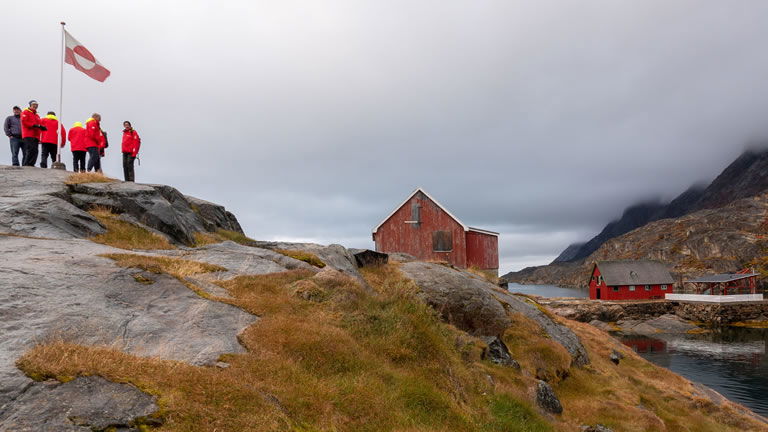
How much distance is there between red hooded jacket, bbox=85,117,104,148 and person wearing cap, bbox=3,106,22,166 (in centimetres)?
312

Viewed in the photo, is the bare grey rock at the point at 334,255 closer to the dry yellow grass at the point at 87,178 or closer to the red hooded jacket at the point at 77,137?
the dry yellow grass at the point at 87,178

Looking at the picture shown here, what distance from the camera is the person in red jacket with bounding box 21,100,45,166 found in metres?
19.3

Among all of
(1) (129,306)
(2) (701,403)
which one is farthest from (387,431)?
(2) (701,403)

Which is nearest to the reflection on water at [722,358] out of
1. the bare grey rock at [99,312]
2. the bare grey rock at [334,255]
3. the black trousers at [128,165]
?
the bare grey rock at [334,255]

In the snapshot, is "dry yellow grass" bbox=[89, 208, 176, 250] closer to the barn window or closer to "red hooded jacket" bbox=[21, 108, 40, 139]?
"red hooded jacket" bbox=[21, 108, 40, 139]

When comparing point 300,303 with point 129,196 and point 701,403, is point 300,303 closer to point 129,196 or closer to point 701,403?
point 129,196

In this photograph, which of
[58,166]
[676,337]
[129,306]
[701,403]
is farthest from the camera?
[676,337]

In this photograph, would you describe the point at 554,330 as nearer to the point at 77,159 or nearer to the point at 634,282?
the point at 77,159

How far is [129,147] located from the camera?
21297 millimetres

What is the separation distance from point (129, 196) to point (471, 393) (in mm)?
15771

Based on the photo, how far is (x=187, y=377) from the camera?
18.8ft

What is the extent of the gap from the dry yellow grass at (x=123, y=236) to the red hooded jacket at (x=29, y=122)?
743cm

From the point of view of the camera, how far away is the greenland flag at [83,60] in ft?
70.0

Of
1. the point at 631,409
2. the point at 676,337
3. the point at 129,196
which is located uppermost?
the point at 129,196
